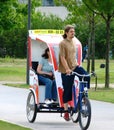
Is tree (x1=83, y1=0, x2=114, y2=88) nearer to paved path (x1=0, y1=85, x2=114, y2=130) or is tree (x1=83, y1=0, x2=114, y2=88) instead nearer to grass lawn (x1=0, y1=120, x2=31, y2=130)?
paved path (x1=0, y1=85, x2=114, y2=130)

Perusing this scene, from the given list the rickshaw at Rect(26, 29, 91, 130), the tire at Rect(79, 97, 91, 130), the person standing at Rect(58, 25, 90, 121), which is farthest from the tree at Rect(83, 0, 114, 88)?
the tire at Rect(79, 97, 91, 130)

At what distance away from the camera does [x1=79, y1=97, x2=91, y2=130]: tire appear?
12.9m

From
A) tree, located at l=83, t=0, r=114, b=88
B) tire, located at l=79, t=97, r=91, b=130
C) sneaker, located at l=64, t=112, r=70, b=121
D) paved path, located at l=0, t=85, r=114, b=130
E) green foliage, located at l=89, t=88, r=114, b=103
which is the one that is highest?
tree, located at l=83, t=0, r=114, b=88

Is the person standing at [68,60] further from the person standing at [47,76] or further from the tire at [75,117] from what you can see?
the person standing at [47,76]

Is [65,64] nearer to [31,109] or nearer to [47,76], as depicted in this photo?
[47,76]

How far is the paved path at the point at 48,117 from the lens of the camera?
1375 cm

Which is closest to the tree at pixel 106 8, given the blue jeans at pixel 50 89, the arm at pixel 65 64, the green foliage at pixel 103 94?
the green foliage at pixel 103 94

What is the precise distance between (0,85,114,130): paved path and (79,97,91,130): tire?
335 millimetres

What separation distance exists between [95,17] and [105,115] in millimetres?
20621

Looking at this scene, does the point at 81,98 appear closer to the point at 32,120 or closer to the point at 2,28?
the point at 32,120

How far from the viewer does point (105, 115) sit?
1598cm

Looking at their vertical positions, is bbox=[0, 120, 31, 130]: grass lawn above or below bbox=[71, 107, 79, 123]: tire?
below

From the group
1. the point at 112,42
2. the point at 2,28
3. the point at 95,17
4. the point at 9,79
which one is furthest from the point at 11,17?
the point at 112,42

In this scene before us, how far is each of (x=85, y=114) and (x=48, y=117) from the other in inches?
104
